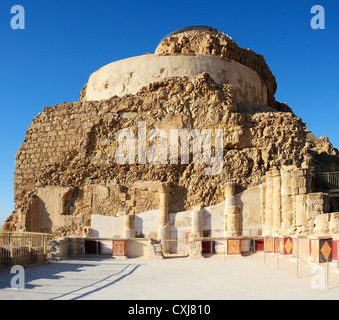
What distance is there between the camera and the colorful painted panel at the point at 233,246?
15.8 m

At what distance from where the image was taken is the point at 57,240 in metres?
15.0

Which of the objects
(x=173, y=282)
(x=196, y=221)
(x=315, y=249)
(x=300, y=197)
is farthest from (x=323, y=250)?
(x=196, y=221)

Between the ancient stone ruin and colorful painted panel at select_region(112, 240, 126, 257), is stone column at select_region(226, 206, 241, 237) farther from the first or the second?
colorful painted panel at select_region(112, 240, 126, 257)

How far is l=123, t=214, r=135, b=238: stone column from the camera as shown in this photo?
17672mm

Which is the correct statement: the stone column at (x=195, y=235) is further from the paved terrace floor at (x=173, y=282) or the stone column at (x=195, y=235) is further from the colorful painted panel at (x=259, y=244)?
the paved terrace floor at (x=173, y=282)

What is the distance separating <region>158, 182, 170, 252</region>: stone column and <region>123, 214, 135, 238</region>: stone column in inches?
45.4

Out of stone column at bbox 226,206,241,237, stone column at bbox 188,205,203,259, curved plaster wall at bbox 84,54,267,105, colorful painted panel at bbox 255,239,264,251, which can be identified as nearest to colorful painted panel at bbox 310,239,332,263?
stone column at bbox 188,205,203,259

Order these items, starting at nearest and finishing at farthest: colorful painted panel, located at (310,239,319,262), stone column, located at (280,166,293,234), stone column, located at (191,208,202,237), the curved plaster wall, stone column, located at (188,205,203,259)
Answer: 1. colorful painted panel, located at (310,239,319,262)
2. stone column, located at (188,205,203,259)
3. stone column, located at (280,166,293,234)
4. stone column, located at (191,208,202,237)
5. the curved plaster wall

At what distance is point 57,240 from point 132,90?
27.5 feet

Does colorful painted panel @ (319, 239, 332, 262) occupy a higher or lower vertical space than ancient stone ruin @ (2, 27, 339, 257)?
lower

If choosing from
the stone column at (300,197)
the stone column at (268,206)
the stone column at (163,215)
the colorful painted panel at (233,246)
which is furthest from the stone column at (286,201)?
the stone column at (163,215)

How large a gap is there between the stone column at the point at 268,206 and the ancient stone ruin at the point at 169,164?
0.04m

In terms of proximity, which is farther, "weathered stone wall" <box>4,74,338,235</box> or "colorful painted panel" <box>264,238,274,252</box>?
"weathered stone wall" <box>4,74,338,235</box>
